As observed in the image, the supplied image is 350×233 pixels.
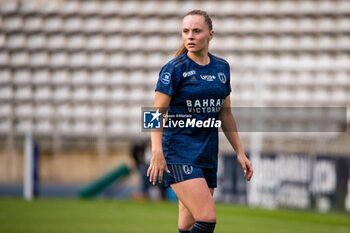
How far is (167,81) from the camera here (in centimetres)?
335

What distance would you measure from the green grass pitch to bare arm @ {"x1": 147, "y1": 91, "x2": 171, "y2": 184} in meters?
4.16

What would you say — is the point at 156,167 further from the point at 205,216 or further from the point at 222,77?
the point at 222,77

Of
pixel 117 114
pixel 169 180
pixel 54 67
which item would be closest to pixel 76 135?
pixel 117 114

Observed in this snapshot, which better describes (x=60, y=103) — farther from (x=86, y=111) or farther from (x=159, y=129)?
(x=159, y=129)

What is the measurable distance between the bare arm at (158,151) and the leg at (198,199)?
0.57 ft

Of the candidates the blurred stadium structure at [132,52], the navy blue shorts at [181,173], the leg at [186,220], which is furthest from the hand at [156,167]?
the blurred stadium structure at [132,52]

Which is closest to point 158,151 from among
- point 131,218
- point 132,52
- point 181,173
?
point 181,173

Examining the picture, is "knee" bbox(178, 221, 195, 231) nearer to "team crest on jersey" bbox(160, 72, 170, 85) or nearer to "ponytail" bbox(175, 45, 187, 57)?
"team crest on jersey" bbox(160, 72, 170, 85)

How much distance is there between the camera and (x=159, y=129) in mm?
3336

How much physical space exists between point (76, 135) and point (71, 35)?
690cm

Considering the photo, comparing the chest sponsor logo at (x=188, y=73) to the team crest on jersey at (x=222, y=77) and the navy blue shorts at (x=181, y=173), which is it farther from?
the navy blue shorts at (x=181, y=173)

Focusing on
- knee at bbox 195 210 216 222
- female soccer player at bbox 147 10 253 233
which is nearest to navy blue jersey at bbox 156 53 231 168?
female soccer player at bbox 147 10 253 233

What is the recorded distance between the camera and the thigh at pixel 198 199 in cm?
335

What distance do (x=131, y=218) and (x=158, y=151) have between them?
5.88m
